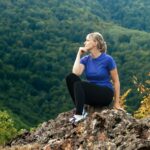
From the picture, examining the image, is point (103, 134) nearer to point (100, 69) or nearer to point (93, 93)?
point (93, 93)

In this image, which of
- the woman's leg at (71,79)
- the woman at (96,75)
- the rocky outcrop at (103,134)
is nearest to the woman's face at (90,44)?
the woman at (96,75)

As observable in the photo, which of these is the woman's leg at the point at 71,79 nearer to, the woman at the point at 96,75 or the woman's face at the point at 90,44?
the woman at the point at 96,75

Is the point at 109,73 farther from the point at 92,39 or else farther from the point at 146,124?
the point at 146,124

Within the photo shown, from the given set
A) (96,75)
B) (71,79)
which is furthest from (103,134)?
(96,75)

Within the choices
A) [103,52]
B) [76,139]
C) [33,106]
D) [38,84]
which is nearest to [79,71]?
[103,52]

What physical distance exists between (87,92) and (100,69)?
0.60m

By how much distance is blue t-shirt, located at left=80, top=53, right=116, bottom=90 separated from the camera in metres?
10.3

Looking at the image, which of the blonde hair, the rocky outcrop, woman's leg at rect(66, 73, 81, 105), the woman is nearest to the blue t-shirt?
the woman

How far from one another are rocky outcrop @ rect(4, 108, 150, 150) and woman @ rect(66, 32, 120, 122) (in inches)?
20.4

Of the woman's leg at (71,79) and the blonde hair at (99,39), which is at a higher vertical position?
the blonde hair at (99,39)

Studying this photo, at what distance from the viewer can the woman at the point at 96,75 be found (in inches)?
397

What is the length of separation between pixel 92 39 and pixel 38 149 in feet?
9.04

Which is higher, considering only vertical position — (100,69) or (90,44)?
(90,44)

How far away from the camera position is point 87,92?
10062 millimetres
